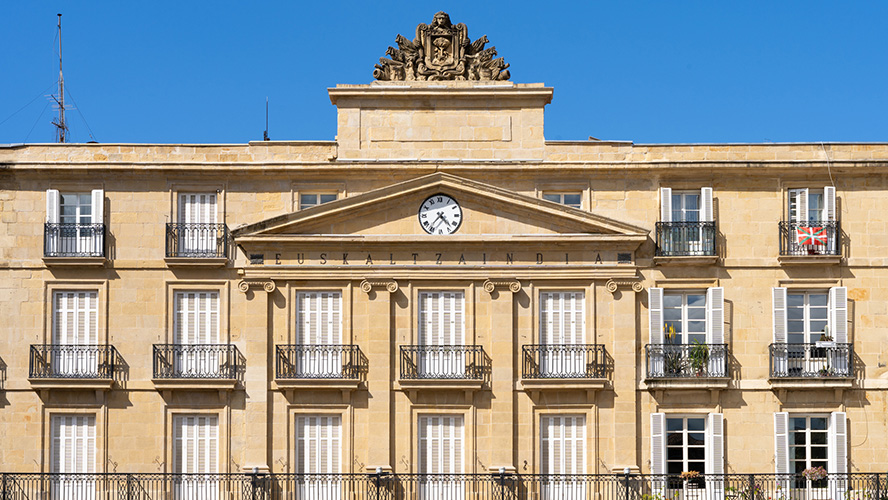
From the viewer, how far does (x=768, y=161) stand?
35.9m

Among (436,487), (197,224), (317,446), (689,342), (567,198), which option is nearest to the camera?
(436,487)

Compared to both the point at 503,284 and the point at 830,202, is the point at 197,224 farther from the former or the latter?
the point at 830,202

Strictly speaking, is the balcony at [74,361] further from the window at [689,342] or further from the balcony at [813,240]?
the balcony at [813,240]

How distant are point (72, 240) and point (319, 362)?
22.9 ft

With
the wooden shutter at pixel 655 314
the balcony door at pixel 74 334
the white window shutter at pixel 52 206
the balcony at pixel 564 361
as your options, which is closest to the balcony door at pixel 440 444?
the balcony at pixel 564 361

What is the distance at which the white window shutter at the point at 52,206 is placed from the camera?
35969 mm

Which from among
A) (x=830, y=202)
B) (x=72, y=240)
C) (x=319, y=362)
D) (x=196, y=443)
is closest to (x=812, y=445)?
(x=830, y=202)

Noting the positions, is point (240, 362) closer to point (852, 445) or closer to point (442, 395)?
point (442, 395)

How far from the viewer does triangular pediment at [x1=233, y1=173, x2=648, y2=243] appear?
35.3 metres

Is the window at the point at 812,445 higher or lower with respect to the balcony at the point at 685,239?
lower

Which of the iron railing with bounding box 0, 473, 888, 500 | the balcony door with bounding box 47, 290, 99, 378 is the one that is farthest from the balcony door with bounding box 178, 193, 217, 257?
the iron railing with bounding box 0, 473, 888, 500

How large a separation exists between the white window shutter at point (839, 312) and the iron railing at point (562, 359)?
19.1 feet

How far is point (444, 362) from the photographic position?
3538 centimetres

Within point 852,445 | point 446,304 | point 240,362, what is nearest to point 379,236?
point 446,304
